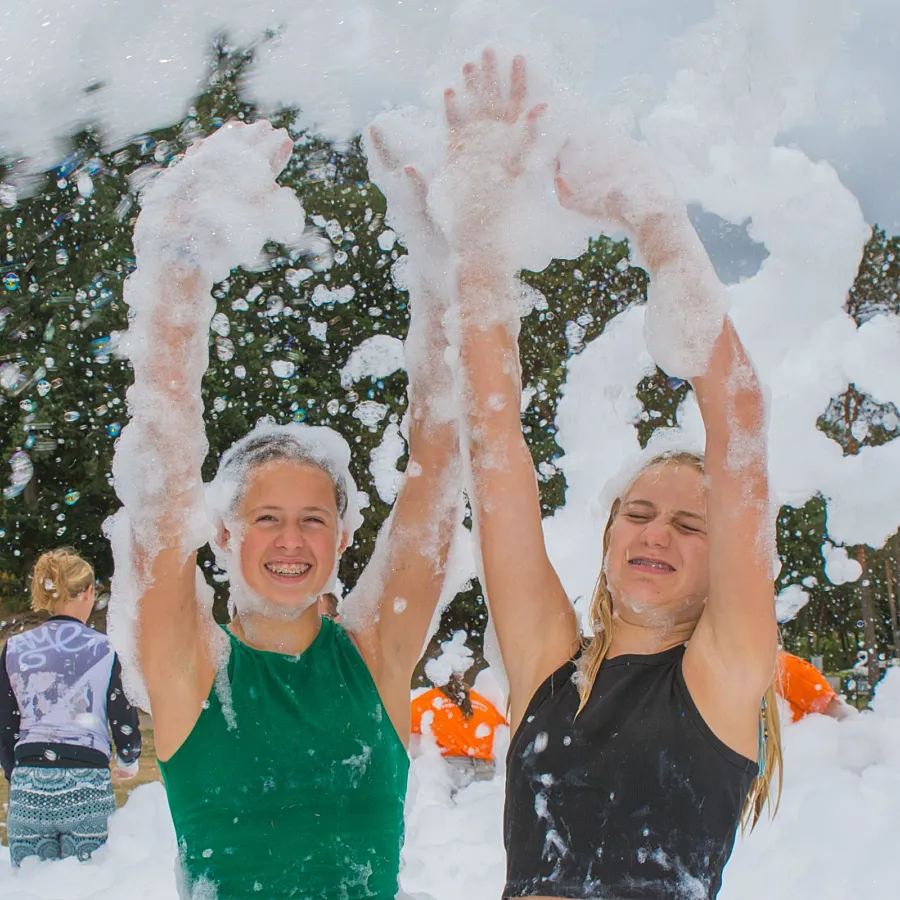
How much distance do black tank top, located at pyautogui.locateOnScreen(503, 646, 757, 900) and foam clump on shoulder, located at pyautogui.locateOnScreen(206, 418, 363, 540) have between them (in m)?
0.78

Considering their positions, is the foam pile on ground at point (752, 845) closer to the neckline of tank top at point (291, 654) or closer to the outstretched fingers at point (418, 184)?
the neckline of tank top at point (291, 654)

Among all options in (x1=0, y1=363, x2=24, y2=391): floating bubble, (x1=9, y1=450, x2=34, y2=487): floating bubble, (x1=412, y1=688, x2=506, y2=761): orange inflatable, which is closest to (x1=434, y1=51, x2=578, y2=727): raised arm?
(x1=412, y1=688, x2=506, y2=761): orange inflatable

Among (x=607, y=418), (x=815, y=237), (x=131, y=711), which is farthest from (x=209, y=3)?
(x=131, y=711)

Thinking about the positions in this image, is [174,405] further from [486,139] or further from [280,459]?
[486,139]

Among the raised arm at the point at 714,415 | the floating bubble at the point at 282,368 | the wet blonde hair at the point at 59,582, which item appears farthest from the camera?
the floating bubble at the point at 282,368

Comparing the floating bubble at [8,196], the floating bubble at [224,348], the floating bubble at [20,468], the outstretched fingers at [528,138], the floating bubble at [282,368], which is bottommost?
the outstretched fingers at [528,138]

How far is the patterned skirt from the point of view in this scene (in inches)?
152

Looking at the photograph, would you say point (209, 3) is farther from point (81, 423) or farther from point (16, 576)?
point (16, 576)

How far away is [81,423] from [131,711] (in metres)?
7.50

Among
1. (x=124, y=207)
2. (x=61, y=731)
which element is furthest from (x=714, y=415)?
(x=124, y=207)

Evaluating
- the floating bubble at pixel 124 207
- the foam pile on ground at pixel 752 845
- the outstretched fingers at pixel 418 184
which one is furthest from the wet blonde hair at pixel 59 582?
the floating bubble at pixel 124 207

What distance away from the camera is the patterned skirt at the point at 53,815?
12.6 feet

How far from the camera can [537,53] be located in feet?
7.37

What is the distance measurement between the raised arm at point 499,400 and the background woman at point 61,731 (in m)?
2.45
